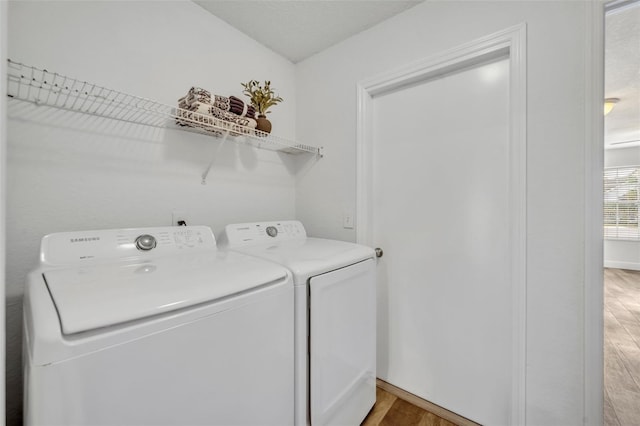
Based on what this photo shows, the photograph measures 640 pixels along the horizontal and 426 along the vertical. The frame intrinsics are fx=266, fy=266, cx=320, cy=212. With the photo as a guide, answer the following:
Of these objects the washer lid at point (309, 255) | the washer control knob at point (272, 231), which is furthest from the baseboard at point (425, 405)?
the washer control knob at point (272, 231)

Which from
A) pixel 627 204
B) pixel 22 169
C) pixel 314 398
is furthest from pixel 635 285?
pixel 22 169

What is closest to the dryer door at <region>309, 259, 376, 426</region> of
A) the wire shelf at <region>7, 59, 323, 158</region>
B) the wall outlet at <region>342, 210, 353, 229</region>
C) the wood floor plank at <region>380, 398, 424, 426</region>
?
the wood floor plank at <region>380, 398, 424, 426</region>

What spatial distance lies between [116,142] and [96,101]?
0.19 m

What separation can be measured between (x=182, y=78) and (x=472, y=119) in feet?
5.35

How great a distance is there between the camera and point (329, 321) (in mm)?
1153

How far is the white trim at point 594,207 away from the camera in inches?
42.0

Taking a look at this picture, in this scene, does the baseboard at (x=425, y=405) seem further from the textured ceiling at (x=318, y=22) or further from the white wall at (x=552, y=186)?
the textured ceiling at (x=318, y=22)

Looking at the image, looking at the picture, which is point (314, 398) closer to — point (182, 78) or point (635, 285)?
point (182, 78)

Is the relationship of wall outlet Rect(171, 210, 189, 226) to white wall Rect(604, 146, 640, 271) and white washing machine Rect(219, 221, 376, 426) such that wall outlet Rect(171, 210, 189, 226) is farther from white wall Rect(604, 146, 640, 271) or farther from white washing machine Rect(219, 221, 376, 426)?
white wall Rect(604, 146, 640, 271)

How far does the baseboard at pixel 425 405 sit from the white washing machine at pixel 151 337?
0.96 metres

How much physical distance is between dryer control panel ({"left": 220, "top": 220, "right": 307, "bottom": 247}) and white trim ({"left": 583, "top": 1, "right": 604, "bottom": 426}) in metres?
1.44

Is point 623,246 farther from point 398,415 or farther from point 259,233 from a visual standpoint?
point 259,233

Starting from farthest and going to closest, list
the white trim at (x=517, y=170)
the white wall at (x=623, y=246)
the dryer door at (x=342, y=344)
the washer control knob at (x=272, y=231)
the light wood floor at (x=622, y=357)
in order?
the white wall at (x=623, y=246)
the washer control knob at (x=272, y=231)
the light wood floor at (x=622, y=357)
the white trim at (x=517, y=170)
the dryer door at (x=342, y=344)

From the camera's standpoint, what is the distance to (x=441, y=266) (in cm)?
155
